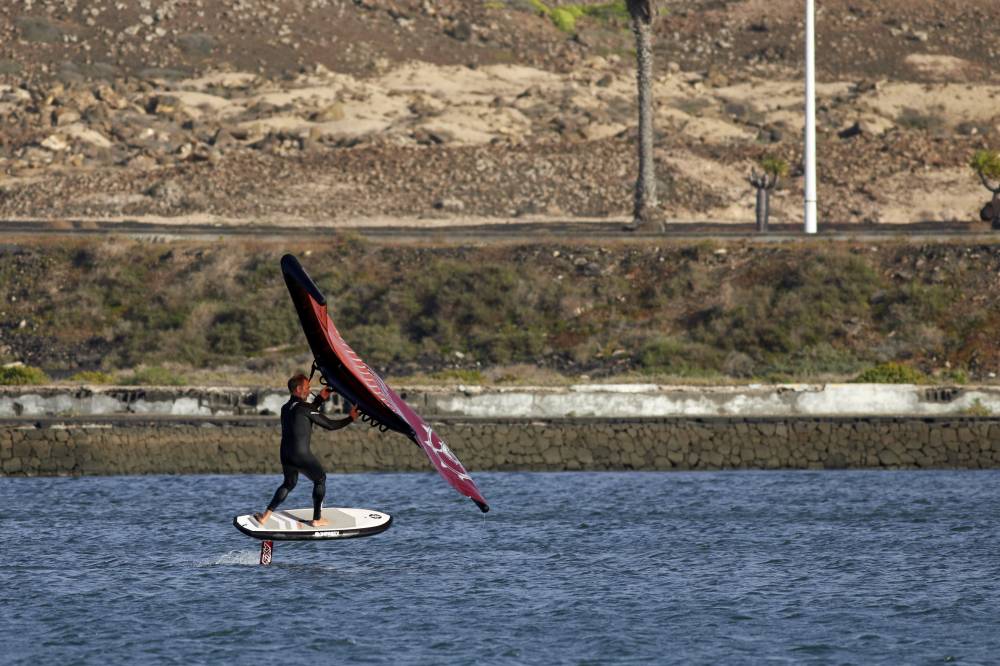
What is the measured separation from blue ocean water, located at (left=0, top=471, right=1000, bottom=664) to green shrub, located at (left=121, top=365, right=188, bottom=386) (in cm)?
707

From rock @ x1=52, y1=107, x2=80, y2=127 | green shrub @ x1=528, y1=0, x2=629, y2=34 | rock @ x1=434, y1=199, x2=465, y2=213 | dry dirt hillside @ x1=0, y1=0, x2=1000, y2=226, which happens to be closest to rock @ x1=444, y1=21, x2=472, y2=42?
dry dirt hillside @ x1=0, y1=0, x2=1000, y2=226

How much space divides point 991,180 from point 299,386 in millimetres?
49507

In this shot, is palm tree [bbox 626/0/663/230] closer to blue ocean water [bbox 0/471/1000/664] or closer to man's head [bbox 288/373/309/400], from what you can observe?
blue ocean water [bbox 0/471/1000/664]

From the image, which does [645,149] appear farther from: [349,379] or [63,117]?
[349,379]

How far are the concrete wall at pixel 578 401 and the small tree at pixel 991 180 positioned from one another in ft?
60.5

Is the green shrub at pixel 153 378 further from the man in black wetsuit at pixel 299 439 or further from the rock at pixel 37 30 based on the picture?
the rock at pixel 37 30

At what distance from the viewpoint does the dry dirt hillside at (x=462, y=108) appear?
69562 mm

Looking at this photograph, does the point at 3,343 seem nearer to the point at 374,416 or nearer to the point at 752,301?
the point at 752,301

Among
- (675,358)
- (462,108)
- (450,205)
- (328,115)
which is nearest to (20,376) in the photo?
(675,358)

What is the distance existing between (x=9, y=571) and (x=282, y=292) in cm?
2584

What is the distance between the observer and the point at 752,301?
4775 cm

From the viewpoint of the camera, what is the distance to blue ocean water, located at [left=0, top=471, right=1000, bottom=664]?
19.3 m

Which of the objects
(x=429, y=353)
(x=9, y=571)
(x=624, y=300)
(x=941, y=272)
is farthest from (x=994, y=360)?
(x=9, y=571)

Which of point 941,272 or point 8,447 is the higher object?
point 941,272
